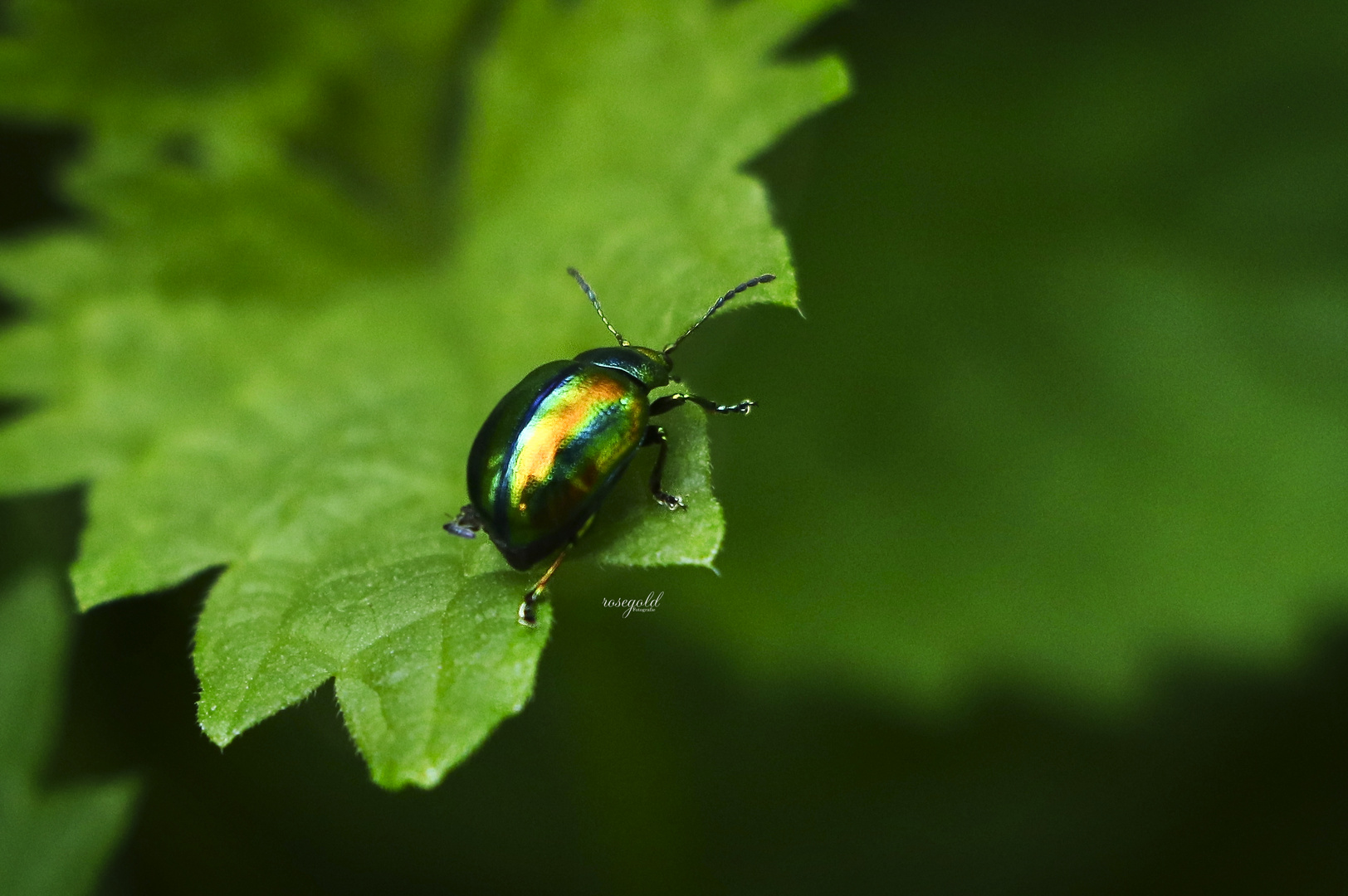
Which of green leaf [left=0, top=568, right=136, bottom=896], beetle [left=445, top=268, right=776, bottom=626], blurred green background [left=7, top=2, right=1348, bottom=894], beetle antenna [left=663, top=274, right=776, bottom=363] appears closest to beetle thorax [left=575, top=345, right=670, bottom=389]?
beetle [left=445, top=268, right=776, bottom=626]

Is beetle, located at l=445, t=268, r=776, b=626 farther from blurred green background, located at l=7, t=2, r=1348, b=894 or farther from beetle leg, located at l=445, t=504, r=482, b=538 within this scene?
blurred green background, located at l=7, t=2, r=1348, b=894

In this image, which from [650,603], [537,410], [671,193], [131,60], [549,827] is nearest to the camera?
[537,410]

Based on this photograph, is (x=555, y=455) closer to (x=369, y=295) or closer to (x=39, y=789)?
(x=369, y=295)

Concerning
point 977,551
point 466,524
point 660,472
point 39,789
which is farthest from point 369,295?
point 977,551

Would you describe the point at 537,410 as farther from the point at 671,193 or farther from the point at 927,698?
the point at 927,698

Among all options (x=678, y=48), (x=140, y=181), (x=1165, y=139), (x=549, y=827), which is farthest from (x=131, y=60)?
(x=1165, y=139)

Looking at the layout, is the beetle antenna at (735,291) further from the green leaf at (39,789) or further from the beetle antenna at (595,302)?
the green leaf at (39,789)

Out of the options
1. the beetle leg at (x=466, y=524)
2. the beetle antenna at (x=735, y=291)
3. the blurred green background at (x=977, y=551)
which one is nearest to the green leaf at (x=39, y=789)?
the blurred green background at (x=977, y=551)
